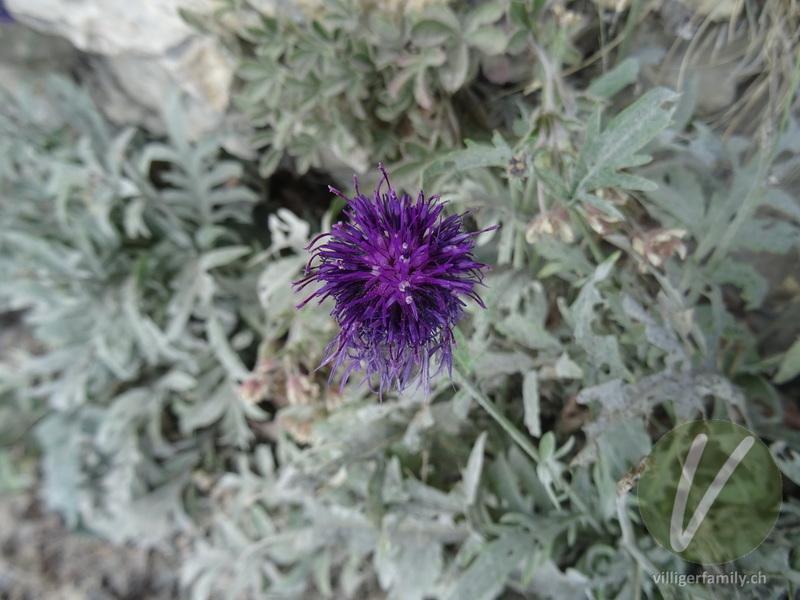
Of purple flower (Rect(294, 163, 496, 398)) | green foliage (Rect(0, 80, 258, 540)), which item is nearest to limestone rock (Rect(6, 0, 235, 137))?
green foliage (Rect(0, 80, 258, 540))

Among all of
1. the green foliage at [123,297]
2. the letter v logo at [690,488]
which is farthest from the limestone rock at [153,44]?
the letter v logo at [690,488]

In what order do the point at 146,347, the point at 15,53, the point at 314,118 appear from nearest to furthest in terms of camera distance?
the point at 314,118 < the point at 146,347 < the point at 15,53

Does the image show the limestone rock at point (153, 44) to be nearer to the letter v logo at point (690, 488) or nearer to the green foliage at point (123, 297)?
the green foliage at point (123, 297)

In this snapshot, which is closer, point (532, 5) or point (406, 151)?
point (532, 5)

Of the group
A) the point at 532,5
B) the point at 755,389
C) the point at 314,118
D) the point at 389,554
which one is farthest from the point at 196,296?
the point at 755,389

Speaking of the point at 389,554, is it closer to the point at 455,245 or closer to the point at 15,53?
the point at 455,245

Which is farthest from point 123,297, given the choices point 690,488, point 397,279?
point 690,488
